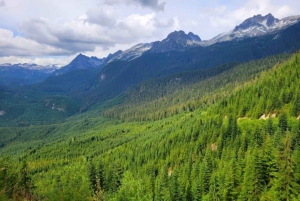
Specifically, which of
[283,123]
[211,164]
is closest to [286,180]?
[211,164]

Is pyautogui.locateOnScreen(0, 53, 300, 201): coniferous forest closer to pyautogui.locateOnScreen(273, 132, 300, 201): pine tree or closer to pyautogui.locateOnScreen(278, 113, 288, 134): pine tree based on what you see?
pyautogui.locateOnScreen(273, 132, 300, 201): pine tree

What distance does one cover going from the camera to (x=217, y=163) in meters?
115

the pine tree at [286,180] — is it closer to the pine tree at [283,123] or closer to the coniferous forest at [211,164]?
the coniferous forest at [211,164]

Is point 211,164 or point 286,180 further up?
point 286,180

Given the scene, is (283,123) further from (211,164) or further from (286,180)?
(286,180)

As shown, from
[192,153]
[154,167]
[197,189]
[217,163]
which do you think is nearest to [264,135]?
[217,163]

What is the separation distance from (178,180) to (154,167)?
40.0 metres

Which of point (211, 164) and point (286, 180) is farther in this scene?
point (211, 164)

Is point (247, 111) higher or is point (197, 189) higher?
point (247, 111)

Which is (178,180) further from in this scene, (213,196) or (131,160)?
(131,160)

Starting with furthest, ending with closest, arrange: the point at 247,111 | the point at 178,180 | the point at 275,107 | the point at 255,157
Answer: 1. the point at 247,111
2. the point at 275,107
3. the point at 178,180
4. the point at 255,157

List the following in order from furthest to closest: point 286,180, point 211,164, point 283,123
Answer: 1. point 283,123
2. point 211,164
3. point 286,180

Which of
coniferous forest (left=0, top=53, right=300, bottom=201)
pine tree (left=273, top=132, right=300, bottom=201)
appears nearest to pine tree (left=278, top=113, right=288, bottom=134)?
coniferous forest (left=0, top=53, right=300, bottom=201)

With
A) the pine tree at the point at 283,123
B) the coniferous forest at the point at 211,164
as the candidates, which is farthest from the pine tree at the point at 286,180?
the pine tree at the point at 283,123
